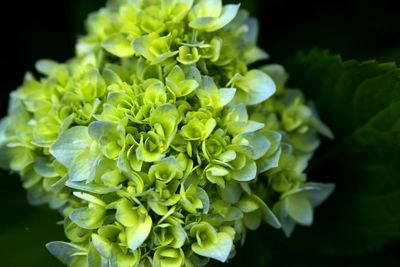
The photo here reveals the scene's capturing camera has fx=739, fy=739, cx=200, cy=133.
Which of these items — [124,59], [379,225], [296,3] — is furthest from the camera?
[296,3]

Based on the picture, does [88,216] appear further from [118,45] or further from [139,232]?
[118,45]

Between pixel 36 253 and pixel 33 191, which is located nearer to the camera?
pixel 33 191

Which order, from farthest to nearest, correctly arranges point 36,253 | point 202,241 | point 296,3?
point 296,3 < point 36,253 < point 202,241

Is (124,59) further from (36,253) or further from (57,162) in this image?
(36,253)

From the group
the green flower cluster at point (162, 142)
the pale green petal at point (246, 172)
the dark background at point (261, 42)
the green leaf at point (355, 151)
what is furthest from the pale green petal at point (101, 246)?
the green leaf at point (355, 151)

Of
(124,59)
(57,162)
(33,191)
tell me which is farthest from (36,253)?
(124,59)

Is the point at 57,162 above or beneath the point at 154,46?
beneath

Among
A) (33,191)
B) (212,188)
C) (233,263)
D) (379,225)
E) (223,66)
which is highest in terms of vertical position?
(223,66)

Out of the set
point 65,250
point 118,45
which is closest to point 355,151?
point 118,45

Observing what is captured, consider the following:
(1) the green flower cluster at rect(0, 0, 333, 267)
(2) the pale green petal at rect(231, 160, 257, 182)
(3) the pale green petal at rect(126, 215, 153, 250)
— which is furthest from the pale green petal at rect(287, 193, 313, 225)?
(3) the pale green petal at rect(126, 215, 153, 250)
